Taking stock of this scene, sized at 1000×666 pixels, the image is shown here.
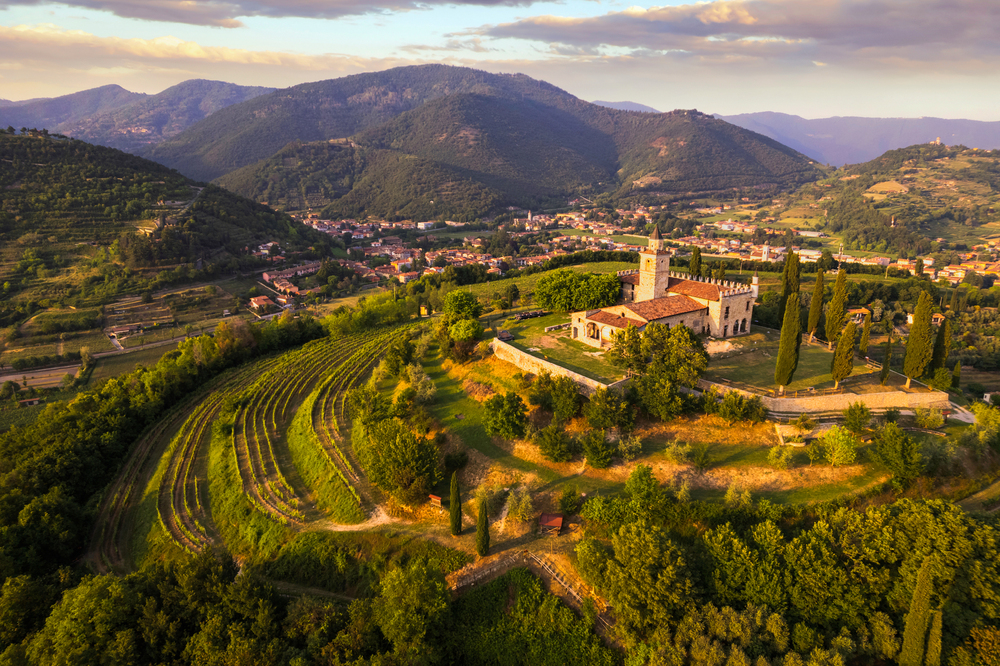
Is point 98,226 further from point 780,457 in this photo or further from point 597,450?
point 780,457

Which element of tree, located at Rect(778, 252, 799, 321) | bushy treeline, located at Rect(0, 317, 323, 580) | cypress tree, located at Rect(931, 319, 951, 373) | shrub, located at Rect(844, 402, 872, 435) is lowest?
bushy treeline, located at Rect(0, 317, 323, 580)

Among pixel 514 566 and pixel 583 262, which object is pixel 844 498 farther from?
pixel 583 262

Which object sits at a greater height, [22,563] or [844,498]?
[844,498]

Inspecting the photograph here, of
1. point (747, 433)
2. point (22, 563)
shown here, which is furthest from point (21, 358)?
point (747, 433)

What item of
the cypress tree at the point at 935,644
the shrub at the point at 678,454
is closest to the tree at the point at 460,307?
the shrub at the point at 678,454

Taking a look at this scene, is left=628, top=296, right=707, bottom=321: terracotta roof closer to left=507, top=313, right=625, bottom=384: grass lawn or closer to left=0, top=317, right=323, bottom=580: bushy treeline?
left=507, top=313, right=625, bottom=384: grass lawn

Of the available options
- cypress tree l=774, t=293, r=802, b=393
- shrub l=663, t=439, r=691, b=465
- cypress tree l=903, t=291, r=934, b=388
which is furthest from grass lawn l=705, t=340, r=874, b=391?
shrub l=663, t=439, r=691, b=465
